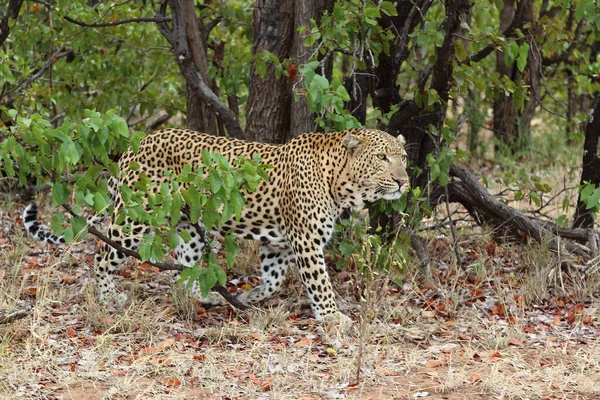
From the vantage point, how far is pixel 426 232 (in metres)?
8.78

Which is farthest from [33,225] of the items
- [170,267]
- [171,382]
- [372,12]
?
[372,12]

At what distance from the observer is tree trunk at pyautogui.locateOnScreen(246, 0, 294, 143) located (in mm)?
8305

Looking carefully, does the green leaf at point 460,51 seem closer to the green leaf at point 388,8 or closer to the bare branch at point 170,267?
the green leaf at point 388,8

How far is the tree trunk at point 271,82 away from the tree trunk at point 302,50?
22 cm

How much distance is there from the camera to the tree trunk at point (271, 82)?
8305mm

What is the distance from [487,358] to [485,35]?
2651mm

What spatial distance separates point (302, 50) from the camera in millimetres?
7867

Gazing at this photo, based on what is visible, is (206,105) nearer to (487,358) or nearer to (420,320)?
(420,320)

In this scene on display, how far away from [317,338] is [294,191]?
1110 millimetres

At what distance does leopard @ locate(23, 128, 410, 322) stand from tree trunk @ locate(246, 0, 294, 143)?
106cm

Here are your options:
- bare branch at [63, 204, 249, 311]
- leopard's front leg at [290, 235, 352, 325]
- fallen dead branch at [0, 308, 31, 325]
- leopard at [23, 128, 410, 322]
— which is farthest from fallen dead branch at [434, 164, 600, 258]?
fallen dead branch at [0, 308, 31, 325]

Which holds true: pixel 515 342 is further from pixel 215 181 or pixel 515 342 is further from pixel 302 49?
pixel 302 49

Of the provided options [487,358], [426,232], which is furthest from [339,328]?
[426,232]

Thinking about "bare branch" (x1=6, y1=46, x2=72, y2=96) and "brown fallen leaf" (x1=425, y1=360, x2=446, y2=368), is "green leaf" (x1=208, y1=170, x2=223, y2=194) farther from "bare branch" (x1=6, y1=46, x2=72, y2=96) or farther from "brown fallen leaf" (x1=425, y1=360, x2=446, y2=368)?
"bare branch" (x1=6, y1=46, x2=72, y2=96)
